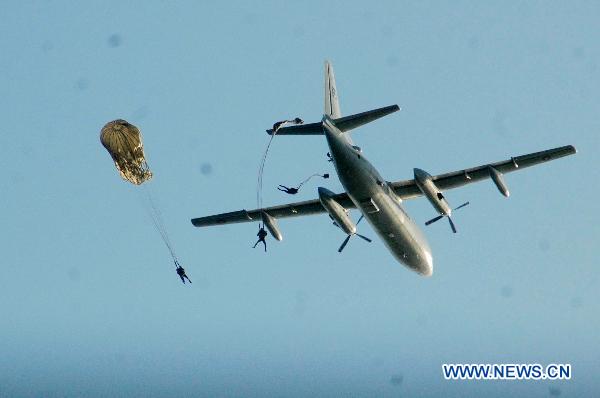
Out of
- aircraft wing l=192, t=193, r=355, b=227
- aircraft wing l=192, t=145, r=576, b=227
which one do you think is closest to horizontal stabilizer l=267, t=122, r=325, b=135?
aircraft wing l=192, t=145, r=576, b=227

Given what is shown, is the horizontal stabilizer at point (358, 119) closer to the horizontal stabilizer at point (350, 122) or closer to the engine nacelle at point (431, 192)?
the horizontal stabilizer at point (350, 122)

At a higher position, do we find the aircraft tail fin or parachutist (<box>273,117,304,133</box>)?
the aircraft tail fin

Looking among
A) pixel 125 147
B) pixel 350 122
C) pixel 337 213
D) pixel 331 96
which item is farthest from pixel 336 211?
pixel 125 147

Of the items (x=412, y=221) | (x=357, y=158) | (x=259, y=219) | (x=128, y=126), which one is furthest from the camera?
(x=259, y=219)

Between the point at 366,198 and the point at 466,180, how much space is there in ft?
25.5

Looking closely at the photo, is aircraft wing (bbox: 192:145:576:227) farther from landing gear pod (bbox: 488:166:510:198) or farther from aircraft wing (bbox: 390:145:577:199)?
landing gear pod (bbox: 488:166:510:198)

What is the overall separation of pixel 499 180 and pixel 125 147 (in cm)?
2241

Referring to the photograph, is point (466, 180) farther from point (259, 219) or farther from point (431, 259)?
point (259, 219)

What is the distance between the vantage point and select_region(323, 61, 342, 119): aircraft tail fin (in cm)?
5353

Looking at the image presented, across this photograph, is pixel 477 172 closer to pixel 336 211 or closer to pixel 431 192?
pixel 431 192

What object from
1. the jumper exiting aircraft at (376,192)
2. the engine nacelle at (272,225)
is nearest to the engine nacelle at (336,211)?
the jumper exiting aircraft at (376,192)

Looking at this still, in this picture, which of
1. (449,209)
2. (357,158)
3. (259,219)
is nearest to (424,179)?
(449,209)

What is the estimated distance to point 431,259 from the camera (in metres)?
52.8

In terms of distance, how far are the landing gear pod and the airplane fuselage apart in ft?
19.4
